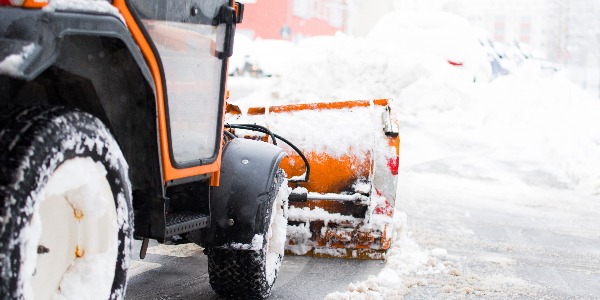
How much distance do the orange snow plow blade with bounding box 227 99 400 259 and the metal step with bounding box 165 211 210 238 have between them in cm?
177

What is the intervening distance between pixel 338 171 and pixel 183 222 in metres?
2.34

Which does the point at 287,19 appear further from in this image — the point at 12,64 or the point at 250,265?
the point at 12,64

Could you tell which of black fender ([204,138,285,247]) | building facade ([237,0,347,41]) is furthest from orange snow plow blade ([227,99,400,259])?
building facade ([237,0,347,41])

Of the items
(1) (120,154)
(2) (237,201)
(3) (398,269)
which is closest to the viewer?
(1) (120,154)

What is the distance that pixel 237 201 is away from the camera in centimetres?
368

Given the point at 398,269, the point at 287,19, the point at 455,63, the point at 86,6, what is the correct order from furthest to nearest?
the point at 287,19 < the point at 455,63 < the point at 398,269 < the point at 86,6

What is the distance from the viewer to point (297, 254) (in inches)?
209

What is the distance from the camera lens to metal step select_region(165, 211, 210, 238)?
302 centimetres

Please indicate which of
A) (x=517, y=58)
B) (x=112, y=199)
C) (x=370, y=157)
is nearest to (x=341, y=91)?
(x=517, y=58)

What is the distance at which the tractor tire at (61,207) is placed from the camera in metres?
1.86

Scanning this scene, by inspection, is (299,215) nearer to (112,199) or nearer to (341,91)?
(112,199)

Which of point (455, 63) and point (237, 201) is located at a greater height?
point (237, 201)

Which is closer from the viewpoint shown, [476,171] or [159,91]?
[159,91]

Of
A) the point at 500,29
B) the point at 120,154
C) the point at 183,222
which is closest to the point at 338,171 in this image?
the point at 183,222
